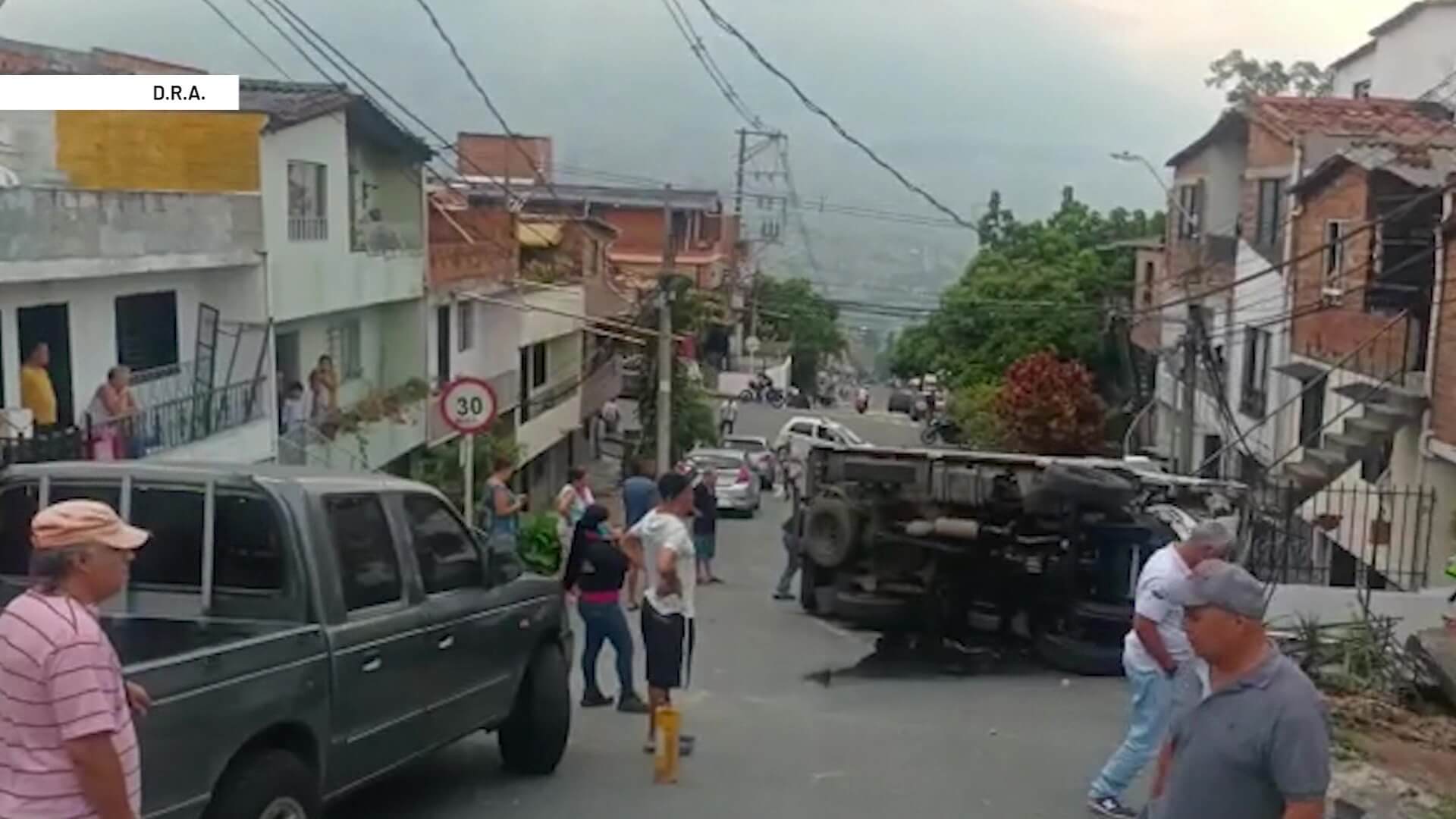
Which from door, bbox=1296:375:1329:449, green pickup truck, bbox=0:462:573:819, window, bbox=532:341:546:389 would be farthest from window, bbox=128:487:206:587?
window, bbox=532:341:546:389

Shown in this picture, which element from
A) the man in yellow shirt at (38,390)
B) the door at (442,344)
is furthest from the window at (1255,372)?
the man in yellow shirt at (38,390)

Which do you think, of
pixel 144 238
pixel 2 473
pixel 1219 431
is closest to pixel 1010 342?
pixel 1219 431

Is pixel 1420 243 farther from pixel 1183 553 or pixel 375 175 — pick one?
pixel 375 175

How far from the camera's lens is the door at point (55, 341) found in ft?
52.3

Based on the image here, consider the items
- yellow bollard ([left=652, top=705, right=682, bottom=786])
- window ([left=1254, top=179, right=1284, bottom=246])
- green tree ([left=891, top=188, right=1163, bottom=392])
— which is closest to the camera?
yellow bollard ([left=652, top=705, right=682, bottom=786])

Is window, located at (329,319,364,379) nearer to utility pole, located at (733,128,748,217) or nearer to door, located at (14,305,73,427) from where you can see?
door, located at (14,305,73,427)

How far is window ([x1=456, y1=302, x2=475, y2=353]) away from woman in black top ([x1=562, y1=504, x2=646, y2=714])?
20.7 m

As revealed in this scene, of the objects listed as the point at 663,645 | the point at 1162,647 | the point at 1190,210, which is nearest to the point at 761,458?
the point at 1190,210

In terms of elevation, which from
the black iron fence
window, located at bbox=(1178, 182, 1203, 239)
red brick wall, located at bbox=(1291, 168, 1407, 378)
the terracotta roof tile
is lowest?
the black iron fence

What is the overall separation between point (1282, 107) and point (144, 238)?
19414mm

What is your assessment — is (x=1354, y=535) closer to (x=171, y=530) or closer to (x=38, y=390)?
(x=38, y=390)

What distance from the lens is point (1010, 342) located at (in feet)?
157

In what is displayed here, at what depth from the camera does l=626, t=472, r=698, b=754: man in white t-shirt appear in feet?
28.2

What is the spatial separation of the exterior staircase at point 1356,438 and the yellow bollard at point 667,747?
41.4 ft
